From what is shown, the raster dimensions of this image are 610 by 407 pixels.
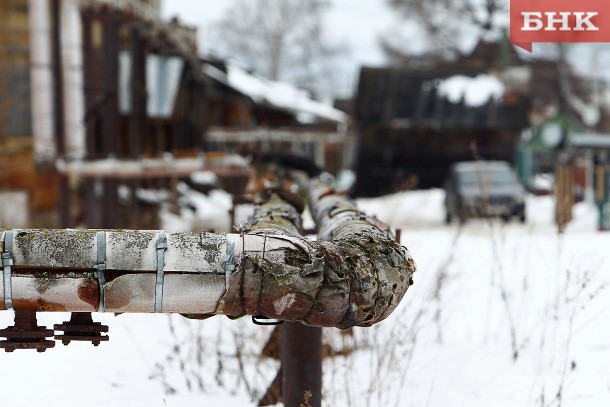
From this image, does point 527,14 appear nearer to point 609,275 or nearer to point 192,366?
point 609,275

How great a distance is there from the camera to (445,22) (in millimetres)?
33875

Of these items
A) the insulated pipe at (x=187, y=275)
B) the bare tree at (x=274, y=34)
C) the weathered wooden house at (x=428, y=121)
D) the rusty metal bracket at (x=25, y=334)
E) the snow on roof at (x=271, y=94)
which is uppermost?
the bare tree at (x=274, y=34)

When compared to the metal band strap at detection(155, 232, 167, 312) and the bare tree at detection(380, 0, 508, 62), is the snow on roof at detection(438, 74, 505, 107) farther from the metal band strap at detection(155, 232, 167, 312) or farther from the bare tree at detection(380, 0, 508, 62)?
the metal band strap at detection(155, 232, 167, 312)

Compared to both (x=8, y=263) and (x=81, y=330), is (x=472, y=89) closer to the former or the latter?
(x=81, y=330)

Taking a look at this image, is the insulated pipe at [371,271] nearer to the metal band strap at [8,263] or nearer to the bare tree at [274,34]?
the metal band strap at [8,263]

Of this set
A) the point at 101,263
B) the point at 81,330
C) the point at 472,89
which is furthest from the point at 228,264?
the point at 472,89

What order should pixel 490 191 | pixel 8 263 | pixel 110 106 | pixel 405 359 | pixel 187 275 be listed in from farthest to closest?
pixel 490 191 < pixel 110 106 < pixel 405 359 < pixel 187 275 < pixel 8 263

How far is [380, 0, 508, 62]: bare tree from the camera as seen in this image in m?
32.3

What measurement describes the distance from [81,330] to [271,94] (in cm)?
2597

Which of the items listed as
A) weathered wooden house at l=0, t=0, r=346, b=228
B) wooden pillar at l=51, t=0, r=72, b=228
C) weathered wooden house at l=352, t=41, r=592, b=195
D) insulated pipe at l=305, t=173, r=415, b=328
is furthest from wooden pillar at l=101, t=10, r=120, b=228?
weathered wooden house at l=352, t=41, r=592, b=195

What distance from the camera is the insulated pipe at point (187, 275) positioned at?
3209 millimetres

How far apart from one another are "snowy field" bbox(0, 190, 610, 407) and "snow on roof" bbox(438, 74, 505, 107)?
19.0m

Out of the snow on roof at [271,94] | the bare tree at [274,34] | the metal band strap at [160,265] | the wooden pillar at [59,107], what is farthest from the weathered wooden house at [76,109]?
the bare tree at [274,34]

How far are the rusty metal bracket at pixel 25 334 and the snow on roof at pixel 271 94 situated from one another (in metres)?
21.0
